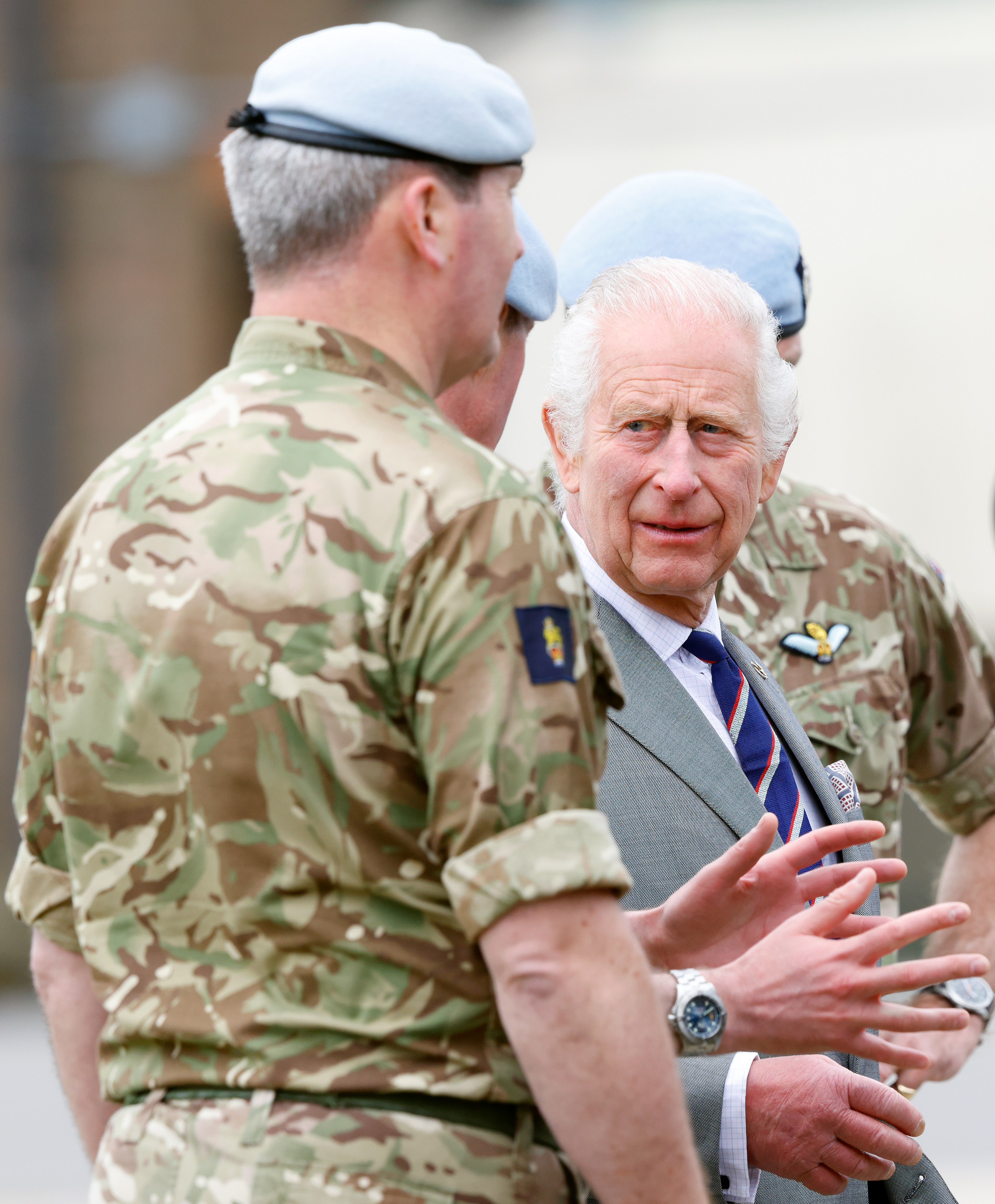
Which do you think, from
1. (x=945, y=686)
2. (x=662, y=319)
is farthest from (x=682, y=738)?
(x=945, y=686)

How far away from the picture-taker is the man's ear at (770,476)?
2.47 m

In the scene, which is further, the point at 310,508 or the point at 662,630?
the point at 662,630

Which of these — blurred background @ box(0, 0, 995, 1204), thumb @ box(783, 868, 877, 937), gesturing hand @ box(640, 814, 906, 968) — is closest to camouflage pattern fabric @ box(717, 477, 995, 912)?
gesturing hand @ box(640, 814, 906, 968)

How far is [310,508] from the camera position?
4.84 feet

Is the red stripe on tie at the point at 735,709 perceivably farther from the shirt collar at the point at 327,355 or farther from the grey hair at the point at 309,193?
the grey hair at the point at 309,193

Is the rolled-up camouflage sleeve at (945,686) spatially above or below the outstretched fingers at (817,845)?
below

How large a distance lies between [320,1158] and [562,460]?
4.13 feet

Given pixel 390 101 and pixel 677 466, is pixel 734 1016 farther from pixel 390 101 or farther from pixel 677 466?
pixel 390 101

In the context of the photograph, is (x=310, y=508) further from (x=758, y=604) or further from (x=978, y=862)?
Answer: (x=978, y=862)

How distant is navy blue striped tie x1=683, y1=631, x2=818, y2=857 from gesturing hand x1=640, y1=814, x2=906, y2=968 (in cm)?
38

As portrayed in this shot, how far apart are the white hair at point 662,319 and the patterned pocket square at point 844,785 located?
478 millimetres

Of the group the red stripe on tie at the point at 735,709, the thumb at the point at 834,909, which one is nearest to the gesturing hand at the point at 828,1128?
the thumb at the point at 834,909

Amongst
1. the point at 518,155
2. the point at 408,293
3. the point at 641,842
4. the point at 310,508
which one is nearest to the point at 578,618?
the point at 310,508

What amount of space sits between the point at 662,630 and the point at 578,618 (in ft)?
2.69
